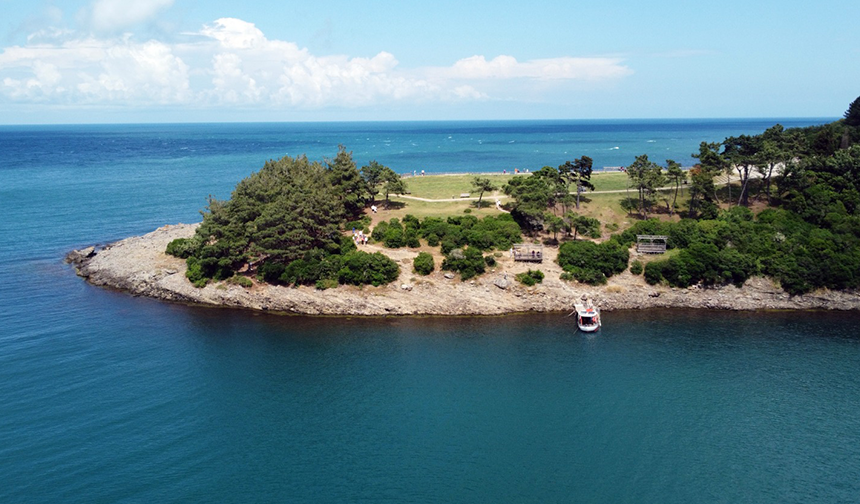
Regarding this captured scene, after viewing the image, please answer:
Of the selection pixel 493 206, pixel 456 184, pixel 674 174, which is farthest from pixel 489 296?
pixel 456 184

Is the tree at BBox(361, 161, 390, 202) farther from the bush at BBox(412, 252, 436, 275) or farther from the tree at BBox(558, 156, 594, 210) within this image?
the tree at BBox(558, 156, 594, 210)

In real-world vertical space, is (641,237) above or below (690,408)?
above

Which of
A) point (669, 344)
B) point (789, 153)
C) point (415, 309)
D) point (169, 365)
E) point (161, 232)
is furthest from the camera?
point (161, 232)

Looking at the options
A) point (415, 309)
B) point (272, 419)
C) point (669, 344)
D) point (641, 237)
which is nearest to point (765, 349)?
point (669, 344)

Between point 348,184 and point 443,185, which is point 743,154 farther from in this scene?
point 348,184

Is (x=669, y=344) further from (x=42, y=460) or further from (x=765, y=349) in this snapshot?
(x=42, y=460)
